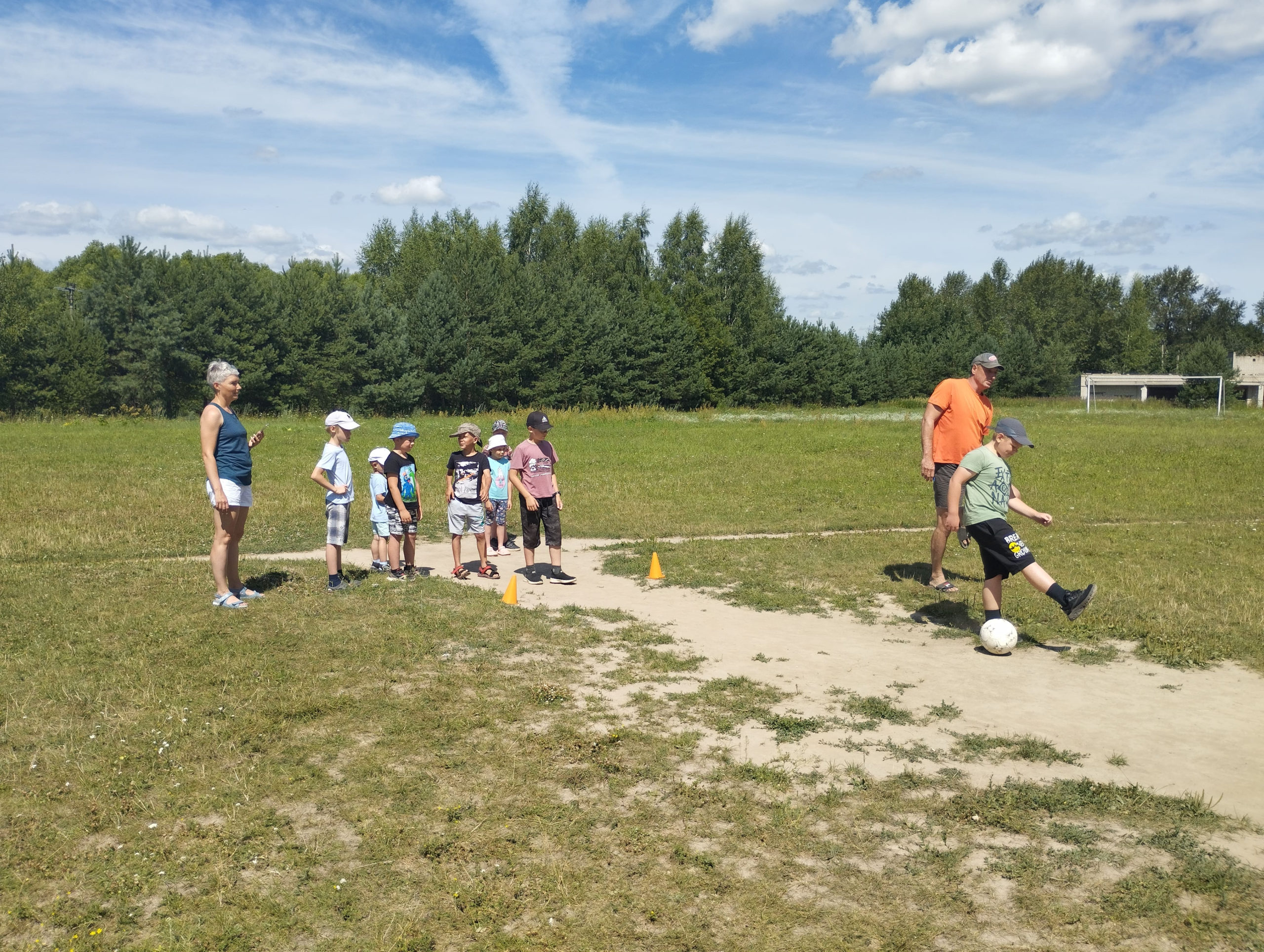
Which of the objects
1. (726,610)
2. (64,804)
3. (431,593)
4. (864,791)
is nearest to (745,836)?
(864,791)

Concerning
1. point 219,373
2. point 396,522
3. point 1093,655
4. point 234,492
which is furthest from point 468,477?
point 1093,655

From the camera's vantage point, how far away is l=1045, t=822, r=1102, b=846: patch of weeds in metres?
4.60

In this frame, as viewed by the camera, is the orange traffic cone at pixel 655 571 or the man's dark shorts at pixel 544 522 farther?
the orange traffic cone at pixel 655 571

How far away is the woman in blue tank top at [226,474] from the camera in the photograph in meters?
8.52

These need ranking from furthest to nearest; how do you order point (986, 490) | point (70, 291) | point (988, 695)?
1. point (70, 291)
2. point (986, 490)
3. point (988, 695)

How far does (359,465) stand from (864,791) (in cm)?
1960

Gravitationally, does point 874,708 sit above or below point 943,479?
below

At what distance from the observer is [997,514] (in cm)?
782

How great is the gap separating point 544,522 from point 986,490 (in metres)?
4.43

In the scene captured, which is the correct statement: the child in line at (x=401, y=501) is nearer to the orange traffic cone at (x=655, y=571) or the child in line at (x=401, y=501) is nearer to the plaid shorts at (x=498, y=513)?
the plaid shorts at (x=498, y=513)

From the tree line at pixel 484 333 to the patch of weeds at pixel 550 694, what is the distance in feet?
148

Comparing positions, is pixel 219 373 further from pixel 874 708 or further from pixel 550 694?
pixel 874 708

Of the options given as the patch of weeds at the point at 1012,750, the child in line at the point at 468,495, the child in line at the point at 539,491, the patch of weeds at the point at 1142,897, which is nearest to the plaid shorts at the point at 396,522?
the child in line at the point at 468,495

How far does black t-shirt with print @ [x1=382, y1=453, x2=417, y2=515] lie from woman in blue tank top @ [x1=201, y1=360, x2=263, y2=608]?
1.38m
